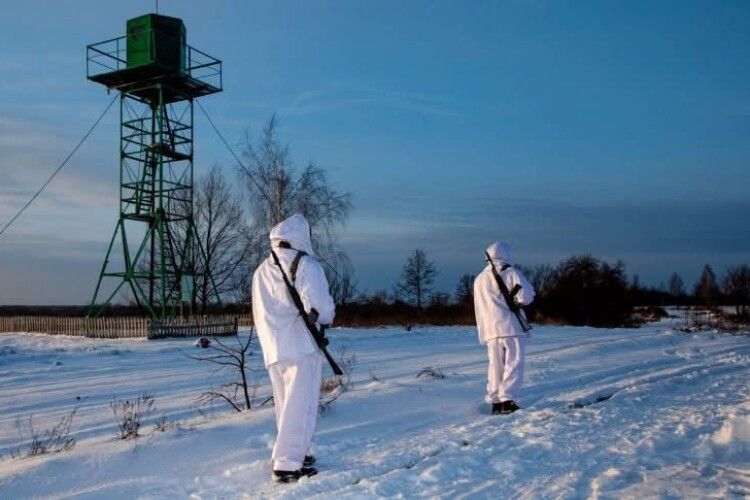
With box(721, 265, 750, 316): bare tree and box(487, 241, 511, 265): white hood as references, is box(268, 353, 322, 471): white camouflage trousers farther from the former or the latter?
box(721, 265, 750, 316): bare tree

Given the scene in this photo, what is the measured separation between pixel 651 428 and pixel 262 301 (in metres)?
4.29

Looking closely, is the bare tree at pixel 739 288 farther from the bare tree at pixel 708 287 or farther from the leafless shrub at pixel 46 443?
the leafless shrub at pixel 46 443

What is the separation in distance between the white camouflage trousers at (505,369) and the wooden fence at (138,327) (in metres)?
21.0

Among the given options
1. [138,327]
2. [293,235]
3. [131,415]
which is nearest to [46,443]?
[131,415]

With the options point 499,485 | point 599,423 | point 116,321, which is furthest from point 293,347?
point 116,321

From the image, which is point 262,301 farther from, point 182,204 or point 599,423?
point 182,204

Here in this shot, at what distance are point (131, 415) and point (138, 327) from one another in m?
23.1

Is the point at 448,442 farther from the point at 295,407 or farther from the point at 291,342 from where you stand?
the point at 291,342

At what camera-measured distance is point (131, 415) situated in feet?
29.0

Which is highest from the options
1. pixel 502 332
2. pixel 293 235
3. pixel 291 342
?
pixel 293 235

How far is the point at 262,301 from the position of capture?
20.7 ft

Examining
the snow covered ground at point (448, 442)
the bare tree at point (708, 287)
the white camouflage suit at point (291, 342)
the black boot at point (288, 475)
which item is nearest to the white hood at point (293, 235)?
the white camouflage suit at point (291, 342)

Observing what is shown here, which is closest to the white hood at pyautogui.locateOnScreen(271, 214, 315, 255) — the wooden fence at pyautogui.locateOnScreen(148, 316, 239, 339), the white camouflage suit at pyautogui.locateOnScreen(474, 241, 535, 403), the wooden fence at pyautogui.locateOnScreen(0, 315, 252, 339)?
the white camouflage suit at pyautogui.locateOnScreen(474, 241, 535, 403)

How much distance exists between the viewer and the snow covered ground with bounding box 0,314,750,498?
5.63 m
